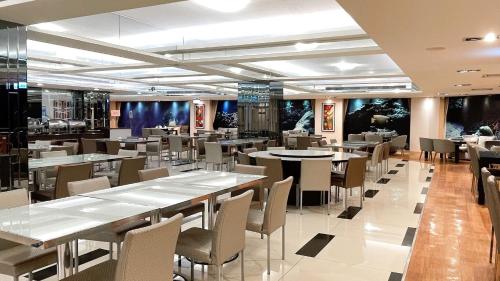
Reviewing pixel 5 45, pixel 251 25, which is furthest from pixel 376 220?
pixel 5 45

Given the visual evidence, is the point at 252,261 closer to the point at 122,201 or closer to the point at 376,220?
the point at 122,201

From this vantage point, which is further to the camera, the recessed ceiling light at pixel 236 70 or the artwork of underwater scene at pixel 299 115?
the artwork of underwater scene at pixel 299 115

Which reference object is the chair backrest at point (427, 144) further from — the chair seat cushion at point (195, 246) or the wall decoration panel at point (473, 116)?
the chair seat cushion at point (195, 246)

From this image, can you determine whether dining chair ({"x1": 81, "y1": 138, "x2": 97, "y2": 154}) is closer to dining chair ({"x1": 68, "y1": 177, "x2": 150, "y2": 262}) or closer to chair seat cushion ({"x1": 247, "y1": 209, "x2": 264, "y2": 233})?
dining chair ({"x1": 68, "y1": 177, "x2": 150, "y2": 262})

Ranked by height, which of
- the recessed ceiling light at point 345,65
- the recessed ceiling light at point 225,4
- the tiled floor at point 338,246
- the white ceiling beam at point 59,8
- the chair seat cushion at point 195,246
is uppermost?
the recessed ceiling light at point 225,4

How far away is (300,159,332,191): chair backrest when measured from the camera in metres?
5.50

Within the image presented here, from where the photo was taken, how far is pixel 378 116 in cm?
1816

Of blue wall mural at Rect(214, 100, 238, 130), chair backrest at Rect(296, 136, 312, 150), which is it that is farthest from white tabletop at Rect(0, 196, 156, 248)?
blue wall mural at Rect(214, 100, 238, 130)

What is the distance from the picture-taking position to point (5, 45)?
4258 millimetres

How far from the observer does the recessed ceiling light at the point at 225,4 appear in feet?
16.4

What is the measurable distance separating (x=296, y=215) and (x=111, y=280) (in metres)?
3.71

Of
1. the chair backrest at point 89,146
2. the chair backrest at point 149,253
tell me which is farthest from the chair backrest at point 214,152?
the chair backrest at point 149,253

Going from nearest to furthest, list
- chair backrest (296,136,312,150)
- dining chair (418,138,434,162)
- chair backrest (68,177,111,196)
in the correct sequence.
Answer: chair backrest (68,177,111,196)
chair backrest (296,136,312,150)
dining chair (418,138,434,162)

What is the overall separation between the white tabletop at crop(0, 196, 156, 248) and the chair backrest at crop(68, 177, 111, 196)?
0.34 meters
